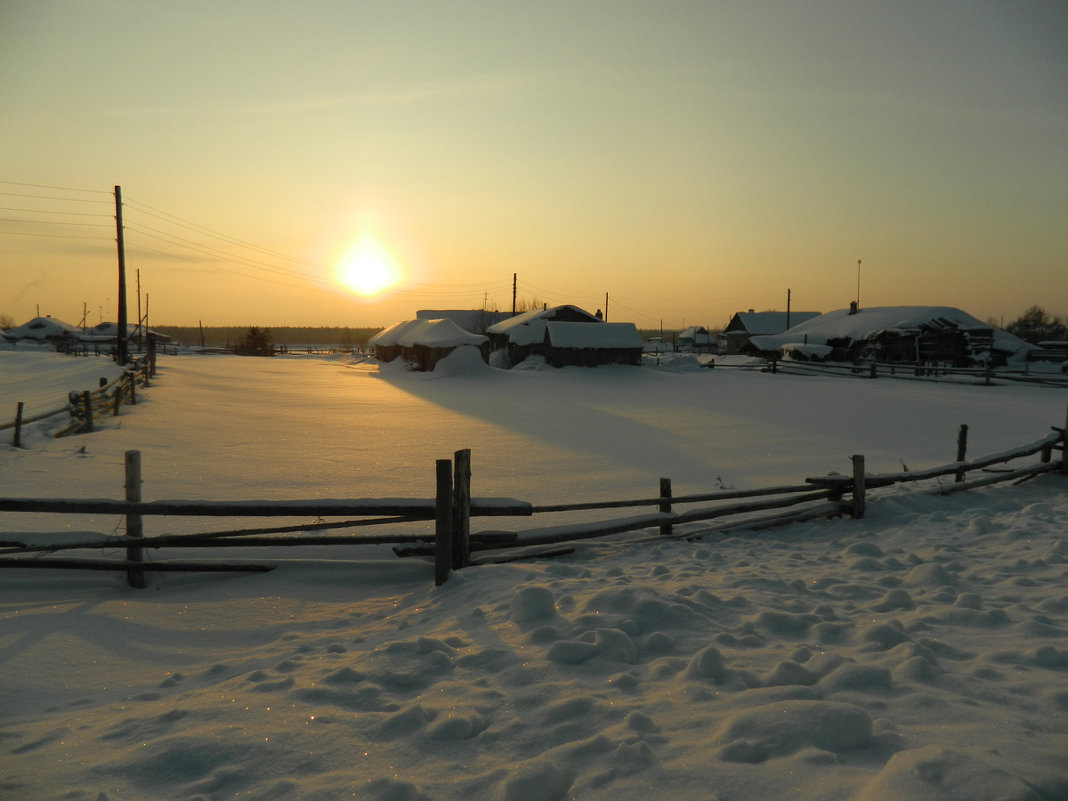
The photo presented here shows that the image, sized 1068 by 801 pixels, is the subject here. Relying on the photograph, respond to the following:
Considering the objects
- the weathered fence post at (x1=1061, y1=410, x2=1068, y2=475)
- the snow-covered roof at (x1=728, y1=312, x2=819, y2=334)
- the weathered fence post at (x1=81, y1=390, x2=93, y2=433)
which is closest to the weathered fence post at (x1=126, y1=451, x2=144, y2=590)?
the weathered fence post at (x1=81, y1=390, x2=93, y2=433)

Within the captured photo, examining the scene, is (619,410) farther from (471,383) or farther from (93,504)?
(93,504)

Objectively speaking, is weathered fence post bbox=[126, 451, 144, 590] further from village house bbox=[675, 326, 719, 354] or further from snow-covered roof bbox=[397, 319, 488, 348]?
village house bbox=[675, 326, 719, 354]

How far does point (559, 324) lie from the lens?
42656 millimetres

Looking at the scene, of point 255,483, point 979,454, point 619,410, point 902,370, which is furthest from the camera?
point 902,370

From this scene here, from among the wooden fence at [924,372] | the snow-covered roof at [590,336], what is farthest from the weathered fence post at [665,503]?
the snow-covered roof at [590,336]

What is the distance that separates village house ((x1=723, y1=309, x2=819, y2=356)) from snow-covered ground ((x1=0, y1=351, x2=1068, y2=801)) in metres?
63.3

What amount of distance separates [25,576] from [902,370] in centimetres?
4124

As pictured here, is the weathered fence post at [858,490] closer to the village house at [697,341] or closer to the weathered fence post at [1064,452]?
the weathered fence post at [1064,452]

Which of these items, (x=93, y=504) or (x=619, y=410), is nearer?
(x=93, y=504)

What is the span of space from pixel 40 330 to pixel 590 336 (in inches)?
2633

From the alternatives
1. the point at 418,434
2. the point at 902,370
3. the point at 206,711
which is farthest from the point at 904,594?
the point at 902,370

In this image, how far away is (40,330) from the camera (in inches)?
2830

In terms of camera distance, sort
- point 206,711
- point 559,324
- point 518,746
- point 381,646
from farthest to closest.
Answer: point 559,324 → point 381,646 → point 206,711 → point 518,746

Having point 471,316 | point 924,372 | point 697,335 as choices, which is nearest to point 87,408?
point 924,372
